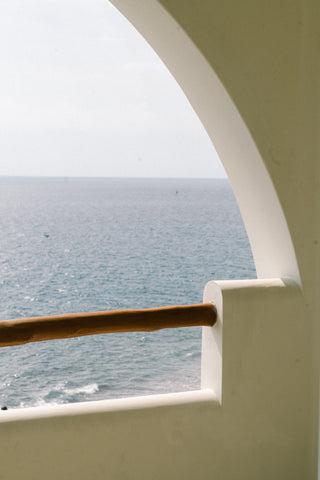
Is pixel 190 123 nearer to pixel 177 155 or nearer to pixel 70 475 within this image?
pixel 177 155

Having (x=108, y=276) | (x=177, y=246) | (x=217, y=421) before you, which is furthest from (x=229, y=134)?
(x=177, y=246)

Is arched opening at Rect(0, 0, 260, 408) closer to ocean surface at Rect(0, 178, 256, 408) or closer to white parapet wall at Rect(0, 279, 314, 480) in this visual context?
ocean surface at Rect(0, 178, 256, 408)

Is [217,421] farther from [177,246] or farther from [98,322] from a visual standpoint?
[177,246]

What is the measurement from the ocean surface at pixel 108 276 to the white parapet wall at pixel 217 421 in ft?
42.5

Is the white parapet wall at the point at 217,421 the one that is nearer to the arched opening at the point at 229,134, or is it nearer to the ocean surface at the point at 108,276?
the arched opening at the point at 229,134

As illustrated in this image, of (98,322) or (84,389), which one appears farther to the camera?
(84,389)

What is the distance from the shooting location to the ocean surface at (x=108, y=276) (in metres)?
15.8

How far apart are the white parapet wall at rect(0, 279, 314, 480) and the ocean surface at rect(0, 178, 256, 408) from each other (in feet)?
42.5

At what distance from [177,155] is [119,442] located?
2060 inches

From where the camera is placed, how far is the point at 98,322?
1532mm

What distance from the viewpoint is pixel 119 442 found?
1.54m

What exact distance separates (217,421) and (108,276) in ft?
84.4

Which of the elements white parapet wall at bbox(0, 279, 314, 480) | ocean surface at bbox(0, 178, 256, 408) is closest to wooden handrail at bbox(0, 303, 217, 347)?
white parapet wall at bbox(0, 279, 314, 480)

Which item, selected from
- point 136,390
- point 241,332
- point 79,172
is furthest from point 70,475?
point 79,172
